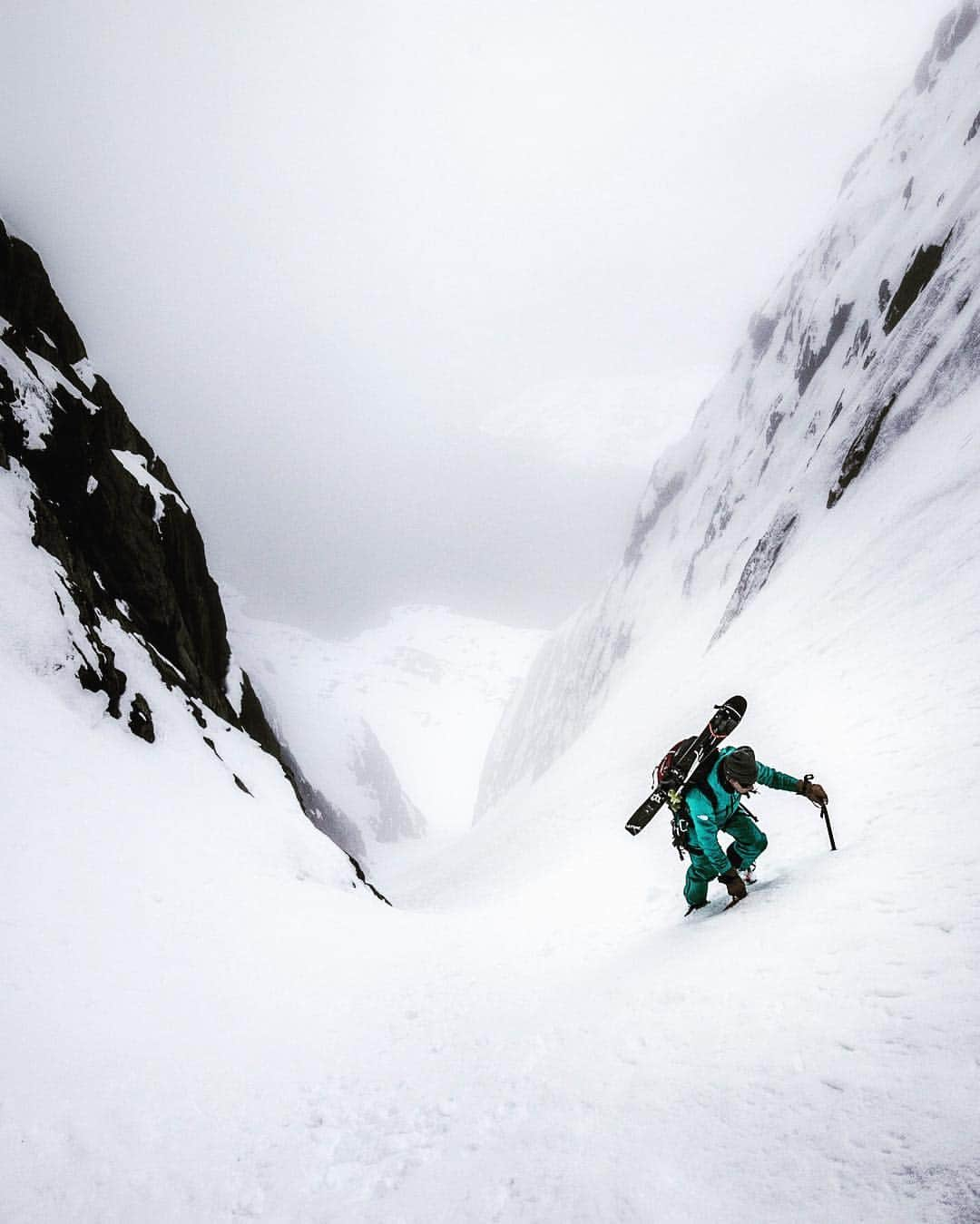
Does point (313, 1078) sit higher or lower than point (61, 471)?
lower

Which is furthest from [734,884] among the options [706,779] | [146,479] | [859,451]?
[146,479]

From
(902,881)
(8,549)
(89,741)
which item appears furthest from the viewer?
(8,549)

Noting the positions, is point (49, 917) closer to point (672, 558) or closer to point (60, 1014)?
point (60, 1014)

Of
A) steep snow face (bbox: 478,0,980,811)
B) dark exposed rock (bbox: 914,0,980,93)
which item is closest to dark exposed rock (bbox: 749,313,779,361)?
steep snow face (bbox: 478,0,980,811)

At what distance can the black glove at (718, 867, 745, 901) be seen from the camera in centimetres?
654

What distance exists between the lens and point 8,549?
52.5 ft

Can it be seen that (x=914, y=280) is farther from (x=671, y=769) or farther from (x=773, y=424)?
(x=671, y=769)

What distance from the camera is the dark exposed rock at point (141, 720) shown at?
656 inches

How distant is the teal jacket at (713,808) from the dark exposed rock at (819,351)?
149 ft

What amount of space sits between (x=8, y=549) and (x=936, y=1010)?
20887 millimetres

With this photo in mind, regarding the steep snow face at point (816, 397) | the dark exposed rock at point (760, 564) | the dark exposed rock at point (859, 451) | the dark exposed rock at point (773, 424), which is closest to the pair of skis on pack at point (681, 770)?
the steep snow face at point (816, 397)

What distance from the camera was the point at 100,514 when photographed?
970 inches

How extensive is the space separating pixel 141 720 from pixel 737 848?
1680 cm

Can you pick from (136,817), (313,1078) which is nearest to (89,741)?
(136,817)
